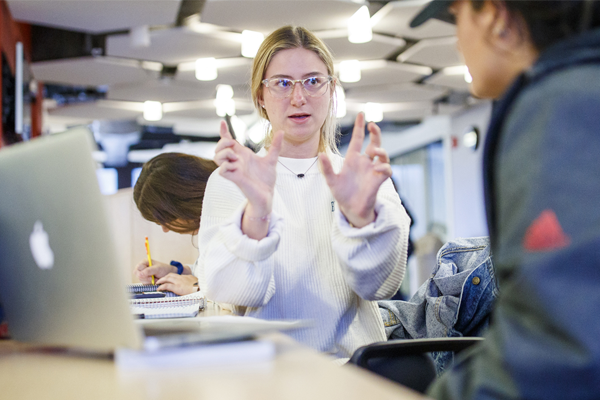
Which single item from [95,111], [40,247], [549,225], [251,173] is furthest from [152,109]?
[549,225]

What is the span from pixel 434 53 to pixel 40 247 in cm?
498

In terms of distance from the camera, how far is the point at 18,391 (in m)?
0.64

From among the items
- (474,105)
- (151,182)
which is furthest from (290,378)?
(474,105)

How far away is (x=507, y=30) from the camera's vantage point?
2.15 feet

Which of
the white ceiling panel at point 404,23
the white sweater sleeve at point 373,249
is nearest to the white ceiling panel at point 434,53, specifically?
the white ceiling panel at point 404,23

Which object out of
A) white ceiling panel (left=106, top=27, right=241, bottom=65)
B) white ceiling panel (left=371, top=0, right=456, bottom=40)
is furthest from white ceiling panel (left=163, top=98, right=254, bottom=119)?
white ceiling panel (left=371, top=0, right=456, bottom=40)

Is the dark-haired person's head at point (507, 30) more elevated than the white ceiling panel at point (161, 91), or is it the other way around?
the white ceiling panel at point (161, 91)

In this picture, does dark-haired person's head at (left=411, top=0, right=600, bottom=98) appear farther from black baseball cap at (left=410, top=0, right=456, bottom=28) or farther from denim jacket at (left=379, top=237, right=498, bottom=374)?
denim jacket at (left=379, top=237, right=498, bottom=374)

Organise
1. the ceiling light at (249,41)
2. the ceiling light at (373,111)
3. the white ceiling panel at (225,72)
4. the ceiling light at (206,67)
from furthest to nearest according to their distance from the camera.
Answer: the ceiling light at (373,111) → the white ceiling panel at (225,72) → the ceiling light at (206,67) → the ceiling light at (249,41)

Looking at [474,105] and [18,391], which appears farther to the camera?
[474,105]

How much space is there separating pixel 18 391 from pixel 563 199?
0.62 metres

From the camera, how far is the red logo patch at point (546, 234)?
49 centimetres

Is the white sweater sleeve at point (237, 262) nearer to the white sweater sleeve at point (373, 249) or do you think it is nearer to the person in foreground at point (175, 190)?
the white sweater sleeve at point (373, 249)

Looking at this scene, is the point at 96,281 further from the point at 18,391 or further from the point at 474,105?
the point at 474,105
